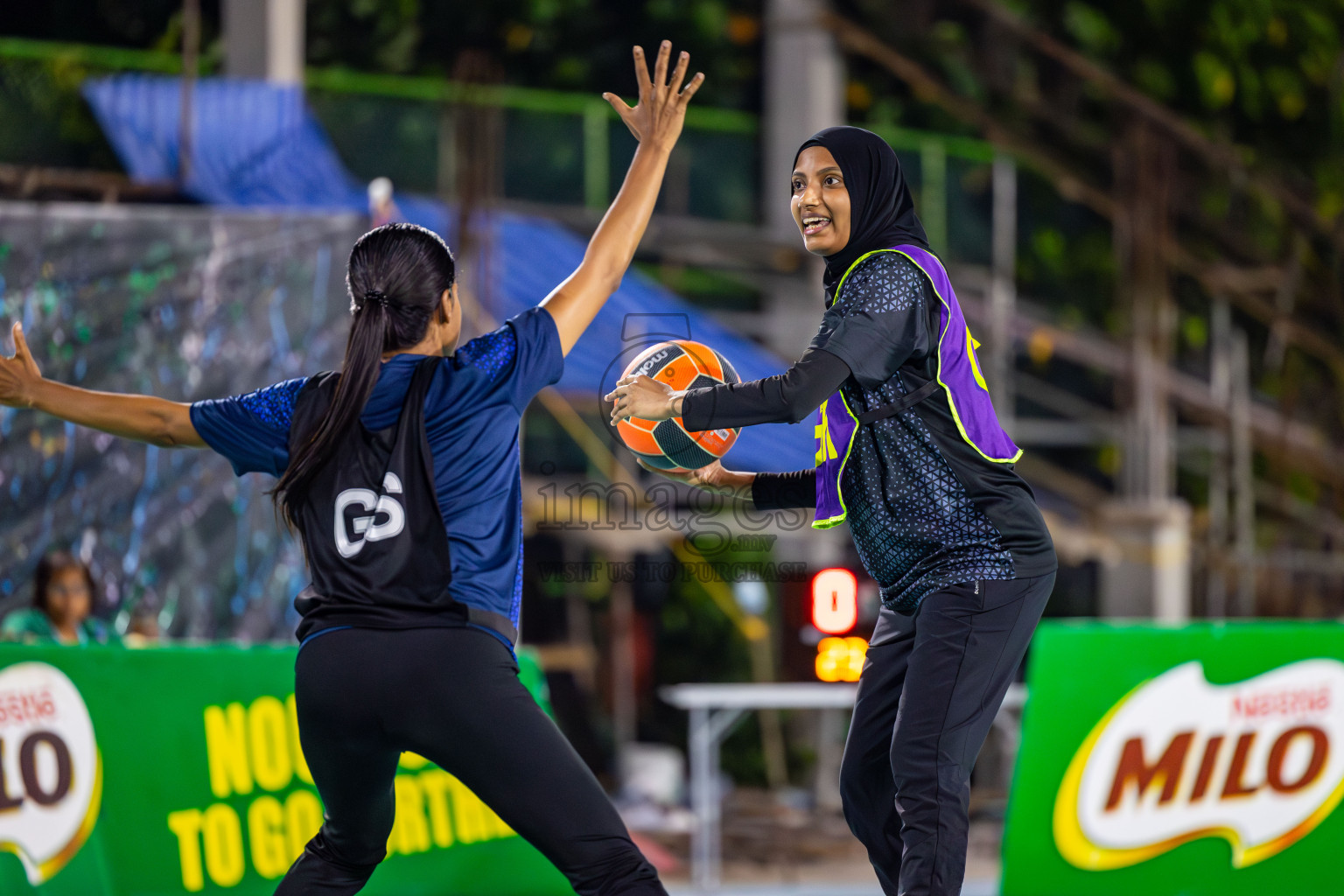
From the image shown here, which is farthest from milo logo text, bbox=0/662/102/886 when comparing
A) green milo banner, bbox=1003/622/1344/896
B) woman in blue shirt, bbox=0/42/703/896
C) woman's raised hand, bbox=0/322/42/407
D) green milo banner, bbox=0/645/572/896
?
green milo banner, bbox=1003/622/1344/896

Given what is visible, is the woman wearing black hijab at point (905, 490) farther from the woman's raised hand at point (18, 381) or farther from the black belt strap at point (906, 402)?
the woman's raised hand at point (18, 381)

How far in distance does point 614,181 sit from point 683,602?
3.93 m

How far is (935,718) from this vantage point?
3.59 metres

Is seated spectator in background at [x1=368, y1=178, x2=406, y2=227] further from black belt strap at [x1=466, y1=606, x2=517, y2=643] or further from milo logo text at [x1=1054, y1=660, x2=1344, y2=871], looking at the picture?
black belt strap at [x1=466, y1=606, x2=517, y2=643]

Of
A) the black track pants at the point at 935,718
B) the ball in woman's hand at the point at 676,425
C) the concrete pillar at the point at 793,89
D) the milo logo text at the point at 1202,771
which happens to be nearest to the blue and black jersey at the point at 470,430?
the ball in woman's hand at the point at 676,425

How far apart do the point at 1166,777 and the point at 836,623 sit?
9.46 feet

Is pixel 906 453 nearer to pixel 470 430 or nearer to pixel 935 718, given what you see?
pixel 935 718

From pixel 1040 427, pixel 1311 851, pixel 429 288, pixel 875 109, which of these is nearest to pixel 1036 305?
pixel 1040 427

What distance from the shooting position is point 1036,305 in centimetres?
1577

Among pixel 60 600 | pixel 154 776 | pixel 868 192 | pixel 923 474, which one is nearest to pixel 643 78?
pixel 868 192

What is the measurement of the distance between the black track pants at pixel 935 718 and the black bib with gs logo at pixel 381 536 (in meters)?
1.06

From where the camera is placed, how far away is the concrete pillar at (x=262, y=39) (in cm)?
1155

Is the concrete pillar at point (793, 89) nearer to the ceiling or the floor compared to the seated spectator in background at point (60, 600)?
nearer to the ceiling

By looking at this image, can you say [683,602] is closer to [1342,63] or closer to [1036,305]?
[1036,305]
